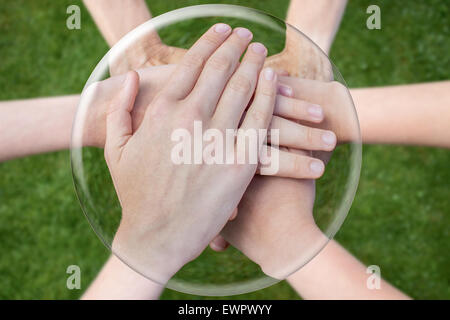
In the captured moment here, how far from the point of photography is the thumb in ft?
1.47

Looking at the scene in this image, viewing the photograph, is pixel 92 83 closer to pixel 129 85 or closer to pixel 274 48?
pixel 129 85

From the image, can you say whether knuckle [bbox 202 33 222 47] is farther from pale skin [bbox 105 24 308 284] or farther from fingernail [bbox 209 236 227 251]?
fingernail [bbox 209 236 227 251]

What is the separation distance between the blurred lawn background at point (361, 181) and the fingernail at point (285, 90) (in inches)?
34.4

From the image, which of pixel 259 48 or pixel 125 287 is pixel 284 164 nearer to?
pixel 259 48

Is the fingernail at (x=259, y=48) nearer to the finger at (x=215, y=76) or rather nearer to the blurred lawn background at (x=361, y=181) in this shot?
the finger at (x=215, y=76)

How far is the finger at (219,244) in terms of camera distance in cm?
51

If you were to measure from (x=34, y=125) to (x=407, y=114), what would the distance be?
0.60 m

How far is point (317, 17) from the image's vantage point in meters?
0.68

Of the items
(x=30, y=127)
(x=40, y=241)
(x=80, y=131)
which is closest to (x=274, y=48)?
(x=80, y=131)

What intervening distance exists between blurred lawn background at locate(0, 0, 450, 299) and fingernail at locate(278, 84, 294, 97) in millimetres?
873

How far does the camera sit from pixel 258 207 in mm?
465
